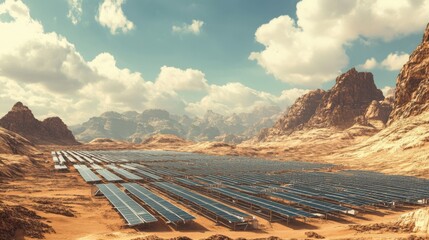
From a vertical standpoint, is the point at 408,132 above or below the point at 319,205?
above

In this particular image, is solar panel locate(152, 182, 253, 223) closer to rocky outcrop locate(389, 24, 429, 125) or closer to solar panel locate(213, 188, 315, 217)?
solar panel locate(213, 188, 315, 217)

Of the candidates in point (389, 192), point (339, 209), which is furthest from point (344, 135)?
point (339, 209)

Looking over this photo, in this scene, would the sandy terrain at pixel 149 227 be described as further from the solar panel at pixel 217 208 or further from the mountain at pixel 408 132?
the mountain at pixel 408 132

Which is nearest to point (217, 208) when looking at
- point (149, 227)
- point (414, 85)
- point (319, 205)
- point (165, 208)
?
point (165, 208)

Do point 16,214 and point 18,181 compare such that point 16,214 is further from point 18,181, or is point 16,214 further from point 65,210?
point 18,181

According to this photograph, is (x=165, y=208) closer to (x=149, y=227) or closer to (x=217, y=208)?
(x=149, y=227)

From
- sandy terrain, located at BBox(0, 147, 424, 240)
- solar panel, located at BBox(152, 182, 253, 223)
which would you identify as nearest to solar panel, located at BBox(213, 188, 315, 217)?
sandy terrain, located at BBox(0, 147, 424, 240)
